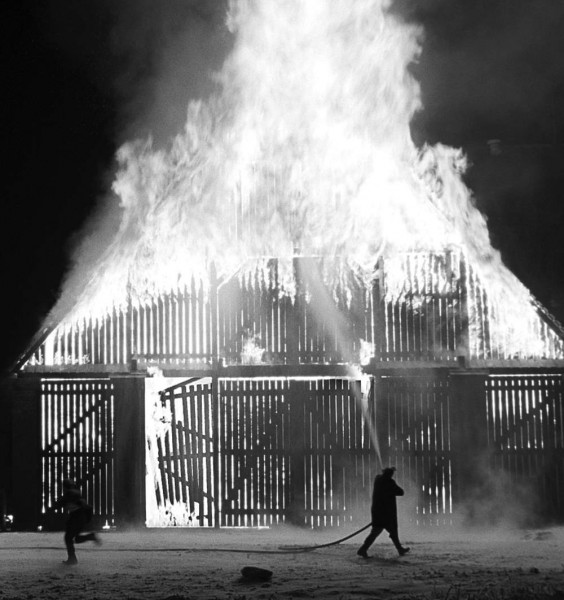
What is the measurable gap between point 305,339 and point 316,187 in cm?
305

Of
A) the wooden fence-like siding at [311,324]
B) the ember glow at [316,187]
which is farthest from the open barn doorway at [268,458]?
the ember glow at [316,187]

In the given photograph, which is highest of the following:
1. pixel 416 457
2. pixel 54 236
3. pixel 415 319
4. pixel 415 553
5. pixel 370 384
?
pixel 54 236

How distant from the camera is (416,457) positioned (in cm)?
1880

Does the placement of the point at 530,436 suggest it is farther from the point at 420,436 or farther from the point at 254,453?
the point at 254,453

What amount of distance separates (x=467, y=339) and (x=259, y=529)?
5.52 m

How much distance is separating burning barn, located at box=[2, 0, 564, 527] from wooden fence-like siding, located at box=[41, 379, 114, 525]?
0.04 meters

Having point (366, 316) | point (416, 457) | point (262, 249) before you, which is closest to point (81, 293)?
point (262, 249)

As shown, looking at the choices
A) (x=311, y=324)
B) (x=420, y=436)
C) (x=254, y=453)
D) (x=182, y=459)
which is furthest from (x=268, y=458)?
(x=420, y=436)

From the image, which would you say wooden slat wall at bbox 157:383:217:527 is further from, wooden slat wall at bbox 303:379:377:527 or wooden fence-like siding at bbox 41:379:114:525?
wooden slat wall at bbox 303:379:377:527

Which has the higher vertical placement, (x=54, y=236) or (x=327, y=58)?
(x=327, y=58)

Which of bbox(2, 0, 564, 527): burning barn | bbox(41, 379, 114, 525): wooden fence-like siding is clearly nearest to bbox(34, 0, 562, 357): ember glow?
bbox(2, 0, 564, 527): burning barn

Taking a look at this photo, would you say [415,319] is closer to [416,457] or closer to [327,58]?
[416,457]

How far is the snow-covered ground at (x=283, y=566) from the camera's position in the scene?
1135 cm

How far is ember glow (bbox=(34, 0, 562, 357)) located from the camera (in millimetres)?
18875
